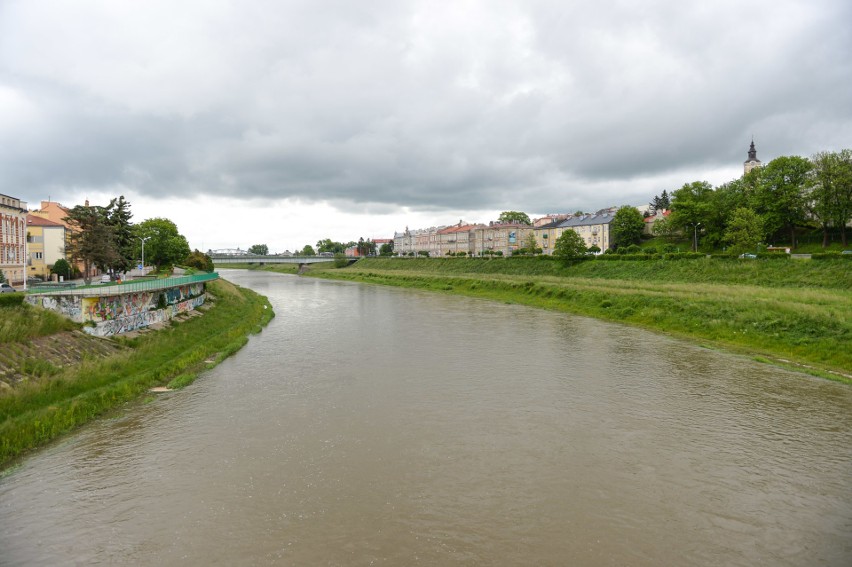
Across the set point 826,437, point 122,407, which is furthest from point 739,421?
point 122,407

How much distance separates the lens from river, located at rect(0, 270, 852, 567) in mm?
11070

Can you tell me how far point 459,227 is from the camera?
617 ft

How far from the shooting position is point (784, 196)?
74375mm

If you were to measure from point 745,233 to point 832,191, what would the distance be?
15.2 metres

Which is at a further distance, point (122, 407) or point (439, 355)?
point (439, 355)

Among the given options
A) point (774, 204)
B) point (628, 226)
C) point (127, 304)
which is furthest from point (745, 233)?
point (127, 304)

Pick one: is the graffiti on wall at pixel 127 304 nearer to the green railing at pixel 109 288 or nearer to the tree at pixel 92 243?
the green railing at pixel 109 288

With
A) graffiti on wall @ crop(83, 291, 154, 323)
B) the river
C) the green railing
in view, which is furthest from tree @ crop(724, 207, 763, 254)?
graffiti on wall @ crop(83, 291, 154, 323)

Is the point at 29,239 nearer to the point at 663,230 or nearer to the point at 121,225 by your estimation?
the point at 121,225

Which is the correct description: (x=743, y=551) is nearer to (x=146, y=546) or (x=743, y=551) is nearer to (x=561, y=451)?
(x=561, y=451)

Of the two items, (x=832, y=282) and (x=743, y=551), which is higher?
(x=832, y=282)

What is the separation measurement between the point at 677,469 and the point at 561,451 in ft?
11.1

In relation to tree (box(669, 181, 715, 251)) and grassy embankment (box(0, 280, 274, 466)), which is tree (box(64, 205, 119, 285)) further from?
tree (box(669, 181, 715, 251))

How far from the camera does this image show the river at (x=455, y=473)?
436 inches
